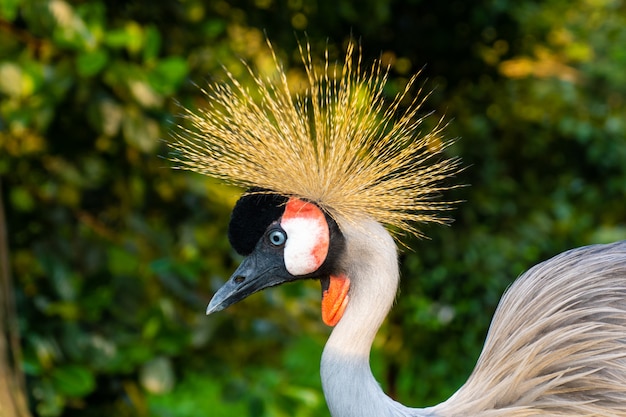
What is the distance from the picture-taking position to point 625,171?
345cm

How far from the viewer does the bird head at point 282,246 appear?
144 cm

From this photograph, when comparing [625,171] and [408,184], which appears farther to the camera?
[625,171]

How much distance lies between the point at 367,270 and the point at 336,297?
3.4 inches

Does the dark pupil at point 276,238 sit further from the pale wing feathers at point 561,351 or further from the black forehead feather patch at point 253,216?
the pale wing feathers at point 561,351

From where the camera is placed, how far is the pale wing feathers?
1.38 m

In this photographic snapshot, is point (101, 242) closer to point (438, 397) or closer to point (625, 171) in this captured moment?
point (438, 397)

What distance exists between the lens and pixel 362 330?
140 cm

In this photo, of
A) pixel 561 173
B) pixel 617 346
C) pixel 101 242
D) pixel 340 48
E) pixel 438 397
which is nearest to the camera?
pixel 617 346

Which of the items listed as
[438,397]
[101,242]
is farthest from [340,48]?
[438,397]

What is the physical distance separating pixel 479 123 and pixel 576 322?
6.15ft

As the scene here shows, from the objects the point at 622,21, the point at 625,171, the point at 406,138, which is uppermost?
the point at 622,21

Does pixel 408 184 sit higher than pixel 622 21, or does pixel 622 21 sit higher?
pixel 622 21

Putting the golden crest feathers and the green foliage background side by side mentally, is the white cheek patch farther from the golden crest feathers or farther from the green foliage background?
the green foliage background

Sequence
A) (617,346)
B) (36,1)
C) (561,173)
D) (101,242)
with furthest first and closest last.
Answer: (561,173) → (101,242) → (36,1) → (617,346)
